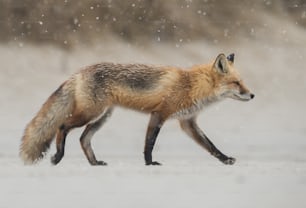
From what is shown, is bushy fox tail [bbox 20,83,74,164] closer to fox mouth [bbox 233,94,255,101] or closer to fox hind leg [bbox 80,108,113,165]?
fox hind leg [bbox 80,108,113,165]

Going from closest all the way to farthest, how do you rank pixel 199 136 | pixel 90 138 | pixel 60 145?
1. pixel 60 145
2. pixel 90 138
3. pixel 199 136

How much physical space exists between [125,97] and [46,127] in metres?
0.53

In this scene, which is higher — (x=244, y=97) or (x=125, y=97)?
(x=244, y=97)

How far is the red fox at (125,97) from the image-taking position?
4508mm

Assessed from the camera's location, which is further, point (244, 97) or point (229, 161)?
Result: point (229, 161)

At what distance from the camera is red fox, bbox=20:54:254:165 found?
14.8 ft

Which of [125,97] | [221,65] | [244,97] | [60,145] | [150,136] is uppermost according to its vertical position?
[221,65]

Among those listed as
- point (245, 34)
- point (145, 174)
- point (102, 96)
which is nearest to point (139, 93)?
point (102, 96)

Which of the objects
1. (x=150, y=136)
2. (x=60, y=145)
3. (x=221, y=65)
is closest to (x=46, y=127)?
(x=60, y=145)

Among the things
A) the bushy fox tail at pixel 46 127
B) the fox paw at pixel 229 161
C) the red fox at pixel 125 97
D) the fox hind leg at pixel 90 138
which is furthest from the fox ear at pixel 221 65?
the bushy fox tail at pixel 46 127

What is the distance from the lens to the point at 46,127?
4.58 m

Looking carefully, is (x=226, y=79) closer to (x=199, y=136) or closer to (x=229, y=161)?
(x=199, y=136)

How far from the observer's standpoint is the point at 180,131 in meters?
4.82

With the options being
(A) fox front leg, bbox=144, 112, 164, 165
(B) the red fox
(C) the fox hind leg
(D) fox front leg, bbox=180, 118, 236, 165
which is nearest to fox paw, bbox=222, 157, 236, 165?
(D) fox front leg, bbox=180, 118, 236, 165
